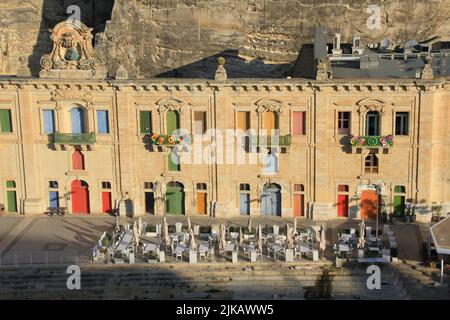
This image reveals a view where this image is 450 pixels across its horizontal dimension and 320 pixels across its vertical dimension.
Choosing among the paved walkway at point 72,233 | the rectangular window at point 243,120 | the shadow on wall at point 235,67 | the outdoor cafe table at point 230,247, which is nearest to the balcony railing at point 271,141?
the rectangular window at point 243,120

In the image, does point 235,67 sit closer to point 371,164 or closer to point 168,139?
point 168,139

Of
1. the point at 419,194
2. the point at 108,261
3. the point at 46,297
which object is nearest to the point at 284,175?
the point at 419,194

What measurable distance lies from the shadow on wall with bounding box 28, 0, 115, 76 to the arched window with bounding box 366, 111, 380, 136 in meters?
39.2

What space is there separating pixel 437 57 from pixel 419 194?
12020 millimetres

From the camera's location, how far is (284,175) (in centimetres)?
6000

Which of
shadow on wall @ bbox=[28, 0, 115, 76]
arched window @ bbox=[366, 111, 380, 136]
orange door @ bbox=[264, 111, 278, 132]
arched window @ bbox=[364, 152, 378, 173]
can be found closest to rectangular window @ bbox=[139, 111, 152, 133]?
orange door @ bbox=[264, 111, 278, 132]

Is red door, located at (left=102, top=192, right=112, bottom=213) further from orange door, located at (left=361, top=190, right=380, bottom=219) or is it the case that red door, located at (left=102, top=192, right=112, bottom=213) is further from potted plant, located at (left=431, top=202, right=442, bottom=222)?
potted plant, located at (left=431, top=202, right=442, bottom=222)

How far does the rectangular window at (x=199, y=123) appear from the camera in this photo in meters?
59.7

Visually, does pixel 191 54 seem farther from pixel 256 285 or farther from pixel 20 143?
pixel 256 285

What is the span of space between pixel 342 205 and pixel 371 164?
3843mm

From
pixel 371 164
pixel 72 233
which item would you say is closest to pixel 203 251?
pixel 72 233

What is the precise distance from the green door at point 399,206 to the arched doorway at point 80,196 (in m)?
23.7

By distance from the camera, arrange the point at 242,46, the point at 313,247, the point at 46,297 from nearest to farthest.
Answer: the point at 46,297 < the point at 313,247 < the point at 242,46

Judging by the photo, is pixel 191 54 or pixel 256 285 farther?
pixel 191 54
